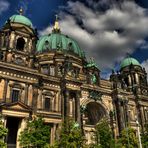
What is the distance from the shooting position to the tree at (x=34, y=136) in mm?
33562

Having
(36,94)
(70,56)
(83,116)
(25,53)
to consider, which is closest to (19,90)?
(36,94)

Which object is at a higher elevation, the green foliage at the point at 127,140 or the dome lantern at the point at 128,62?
the dome lantern at the point at 128,62

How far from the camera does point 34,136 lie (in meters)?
34.1

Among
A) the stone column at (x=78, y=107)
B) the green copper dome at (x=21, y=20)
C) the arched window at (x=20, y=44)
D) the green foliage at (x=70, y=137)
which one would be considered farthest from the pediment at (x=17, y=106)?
the green copper dome at (x=21, y=20)

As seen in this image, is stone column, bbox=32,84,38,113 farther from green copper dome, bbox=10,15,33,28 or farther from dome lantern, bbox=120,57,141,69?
dome lantern, bbox=120,57,141,69

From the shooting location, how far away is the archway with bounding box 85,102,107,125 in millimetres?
51125

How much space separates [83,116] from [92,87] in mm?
6259

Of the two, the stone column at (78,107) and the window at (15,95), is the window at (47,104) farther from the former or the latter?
the window at (15,95)

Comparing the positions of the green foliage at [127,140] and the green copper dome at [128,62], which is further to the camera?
the green copper dome at [128,62]

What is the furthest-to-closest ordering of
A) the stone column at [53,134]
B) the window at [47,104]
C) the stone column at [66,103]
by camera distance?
the window at [47,104], the stone column at [66,103], the stone column at [53,134]

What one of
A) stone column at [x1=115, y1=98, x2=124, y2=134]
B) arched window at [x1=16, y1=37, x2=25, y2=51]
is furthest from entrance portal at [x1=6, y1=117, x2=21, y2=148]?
stone column at [x1=115, y1=98, x2=124, y2=134]

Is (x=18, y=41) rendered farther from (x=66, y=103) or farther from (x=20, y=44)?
(x=66, y=103)

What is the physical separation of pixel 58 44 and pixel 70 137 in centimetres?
3001

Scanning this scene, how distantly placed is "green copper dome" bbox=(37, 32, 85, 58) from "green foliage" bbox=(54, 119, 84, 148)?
25480 millimetres
